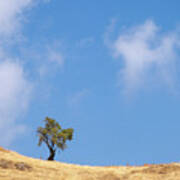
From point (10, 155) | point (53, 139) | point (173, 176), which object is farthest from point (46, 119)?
point (173, 176)

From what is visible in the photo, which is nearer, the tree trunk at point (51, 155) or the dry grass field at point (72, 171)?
the dry grass field at point (72, 171)

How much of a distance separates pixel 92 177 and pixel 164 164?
488 inches

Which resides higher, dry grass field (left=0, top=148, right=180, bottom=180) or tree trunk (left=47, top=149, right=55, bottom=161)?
tree trunk (left=47, top=149, right=55, bottom=161)

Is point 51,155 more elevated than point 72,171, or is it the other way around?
point 51,155

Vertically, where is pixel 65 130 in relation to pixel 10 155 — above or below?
above

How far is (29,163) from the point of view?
5688 centimetres

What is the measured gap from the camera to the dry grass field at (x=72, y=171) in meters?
50.6

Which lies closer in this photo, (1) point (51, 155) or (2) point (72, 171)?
(2) point (72, 171)

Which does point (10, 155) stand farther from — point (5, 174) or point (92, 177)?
point (92, 177)

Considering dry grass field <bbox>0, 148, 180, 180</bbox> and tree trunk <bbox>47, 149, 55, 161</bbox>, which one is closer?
dry grass field <bbox>0, 148, 180, 180</bbox>

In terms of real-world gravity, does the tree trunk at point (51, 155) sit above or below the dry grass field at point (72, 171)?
above

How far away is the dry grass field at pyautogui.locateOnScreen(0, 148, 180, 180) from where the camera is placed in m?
50.6

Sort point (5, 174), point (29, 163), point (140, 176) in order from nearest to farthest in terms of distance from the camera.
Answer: point (5, 174) < point (140, 176) < point (29, 163)

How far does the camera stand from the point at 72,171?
55375 millimetres
